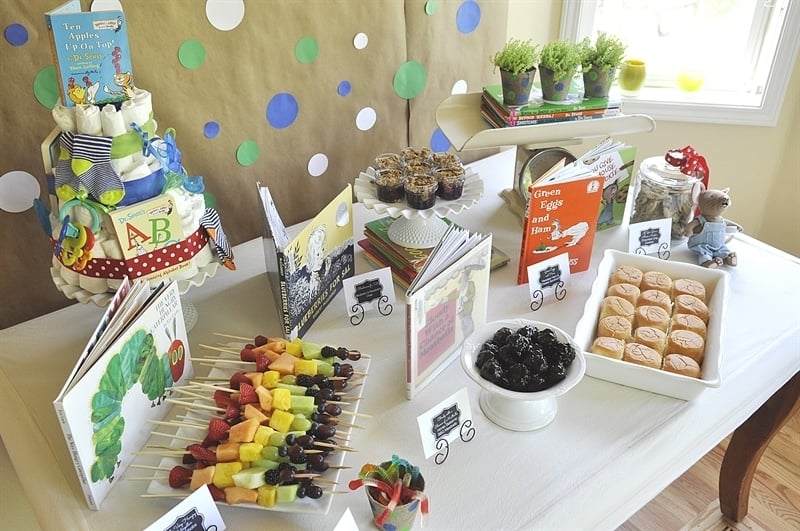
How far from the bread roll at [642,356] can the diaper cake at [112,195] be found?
0.74 m

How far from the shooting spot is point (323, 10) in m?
1.36

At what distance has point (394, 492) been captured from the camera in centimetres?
84

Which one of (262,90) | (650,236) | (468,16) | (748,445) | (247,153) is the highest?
(468,16)

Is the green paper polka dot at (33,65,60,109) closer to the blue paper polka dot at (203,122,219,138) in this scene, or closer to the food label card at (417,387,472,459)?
the blue paper polka dot at (203,122,219,138)

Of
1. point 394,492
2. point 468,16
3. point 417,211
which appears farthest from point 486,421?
point 468,16

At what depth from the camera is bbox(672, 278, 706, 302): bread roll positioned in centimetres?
124

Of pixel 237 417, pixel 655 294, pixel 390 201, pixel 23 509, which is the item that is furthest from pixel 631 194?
pixel 23 509

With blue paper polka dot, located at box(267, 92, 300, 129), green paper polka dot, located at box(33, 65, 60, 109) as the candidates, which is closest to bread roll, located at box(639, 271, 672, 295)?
blue paper polka dot, located at box(267, 92, 300, 129)

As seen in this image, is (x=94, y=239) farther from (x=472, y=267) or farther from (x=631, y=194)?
(x=631, y=194)

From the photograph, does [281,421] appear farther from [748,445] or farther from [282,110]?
[748,445]

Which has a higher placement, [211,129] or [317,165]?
[211,129]

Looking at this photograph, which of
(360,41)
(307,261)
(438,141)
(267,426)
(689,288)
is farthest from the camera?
(438,141)

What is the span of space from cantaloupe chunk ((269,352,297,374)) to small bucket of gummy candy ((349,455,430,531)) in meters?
0.22

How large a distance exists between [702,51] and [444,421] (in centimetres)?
173
